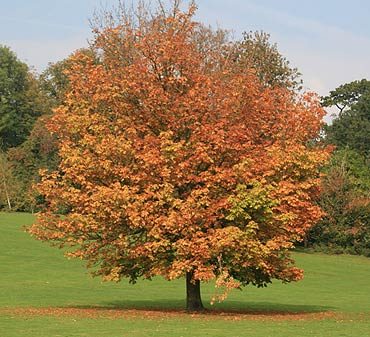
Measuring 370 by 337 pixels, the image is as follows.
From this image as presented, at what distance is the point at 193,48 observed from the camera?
33.6 metres

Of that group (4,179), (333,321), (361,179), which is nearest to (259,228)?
(333,321)

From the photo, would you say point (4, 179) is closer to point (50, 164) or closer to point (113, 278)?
point (50, 164)

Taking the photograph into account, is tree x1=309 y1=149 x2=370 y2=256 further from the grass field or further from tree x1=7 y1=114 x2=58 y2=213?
tree x1=7 y1=114 x2=58 y2=213

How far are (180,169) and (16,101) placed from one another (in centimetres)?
9931

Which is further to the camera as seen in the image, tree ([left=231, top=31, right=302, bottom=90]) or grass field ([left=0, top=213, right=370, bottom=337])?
tree ([left=231, top=31, right=302, bottom=90])

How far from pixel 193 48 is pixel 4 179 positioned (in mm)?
67075

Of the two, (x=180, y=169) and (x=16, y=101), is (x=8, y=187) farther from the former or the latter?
(x=180, y=169)

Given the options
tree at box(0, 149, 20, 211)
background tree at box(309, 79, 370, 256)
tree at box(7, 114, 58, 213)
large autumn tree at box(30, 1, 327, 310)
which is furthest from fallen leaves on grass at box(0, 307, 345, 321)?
tree at box(7, 114, 58, 213)

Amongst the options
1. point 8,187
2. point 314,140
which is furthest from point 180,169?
point 8,187

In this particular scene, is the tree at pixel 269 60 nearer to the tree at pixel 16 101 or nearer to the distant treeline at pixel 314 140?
the distant treeline at pixel 314 140

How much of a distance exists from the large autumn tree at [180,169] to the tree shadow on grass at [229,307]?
2.32m

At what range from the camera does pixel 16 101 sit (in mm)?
126062

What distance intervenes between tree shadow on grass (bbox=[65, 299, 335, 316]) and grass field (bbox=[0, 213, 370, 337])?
0.14ft

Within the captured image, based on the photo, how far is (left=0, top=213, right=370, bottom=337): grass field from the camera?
26516mm
